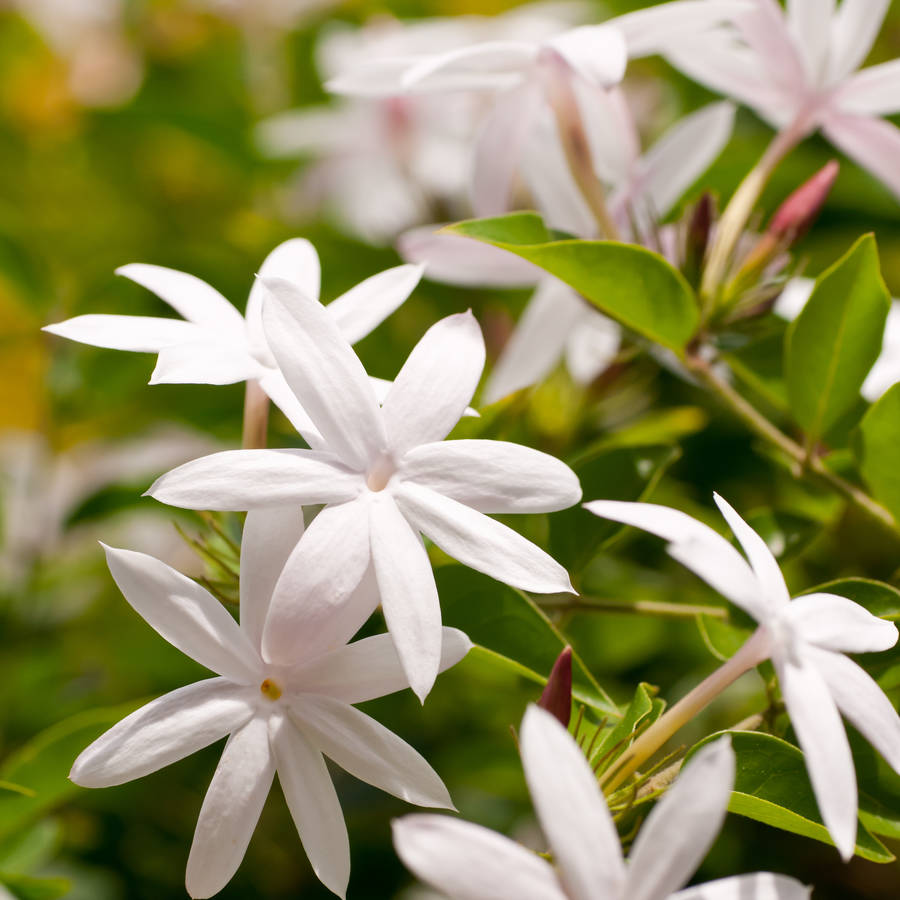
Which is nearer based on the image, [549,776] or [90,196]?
[549,776]

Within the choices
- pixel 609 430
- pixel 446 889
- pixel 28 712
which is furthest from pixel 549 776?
pixel 28 712

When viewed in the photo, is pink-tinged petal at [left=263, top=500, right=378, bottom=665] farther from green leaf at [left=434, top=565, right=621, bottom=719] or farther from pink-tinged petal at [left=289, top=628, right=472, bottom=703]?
green leaf at [left=434, top=565, right=621, bottom=719]

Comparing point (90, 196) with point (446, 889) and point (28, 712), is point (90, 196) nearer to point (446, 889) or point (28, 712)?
point (28, 712)

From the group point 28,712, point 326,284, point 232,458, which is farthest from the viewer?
point 326,284

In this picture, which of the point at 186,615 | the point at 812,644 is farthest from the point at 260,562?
the point at 812,644

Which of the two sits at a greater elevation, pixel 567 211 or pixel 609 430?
pixel 567 211

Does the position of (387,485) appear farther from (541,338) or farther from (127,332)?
(541,338)

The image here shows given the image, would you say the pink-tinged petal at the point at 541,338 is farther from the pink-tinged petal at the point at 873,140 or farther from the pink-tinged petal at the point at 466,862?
the pink-tinged petal at the point at 466,862
